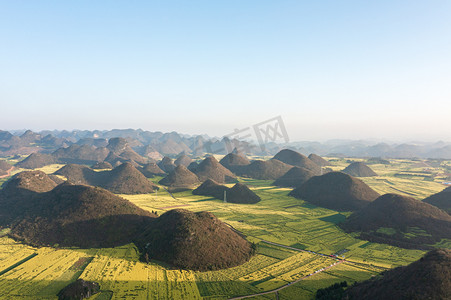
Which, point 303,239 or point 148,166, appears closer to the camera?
point 303,239

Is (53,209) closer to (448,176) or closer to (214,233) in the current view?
(214,233)

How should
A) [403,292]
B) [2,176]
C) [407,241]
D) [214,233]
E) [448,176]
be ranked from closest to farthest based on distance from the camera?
[403,292] → [214,233] → [407,241] → [2,176] → [448,176]

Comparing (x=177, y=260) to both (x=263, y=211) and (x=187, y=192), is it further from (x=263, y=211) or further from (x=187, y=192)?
(x=187, y=192)

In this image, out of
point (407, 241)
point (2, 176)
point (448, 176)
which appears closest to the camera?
point (407, 241)

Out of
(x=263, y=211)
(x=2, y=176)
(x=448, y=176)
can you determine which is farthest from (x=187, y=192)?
(x=448, y=176)

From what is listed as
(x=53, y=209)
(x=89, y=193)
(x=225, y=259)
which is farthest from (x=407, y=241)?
(x=53, y=209)

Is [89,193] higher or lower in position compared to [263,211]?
higher
